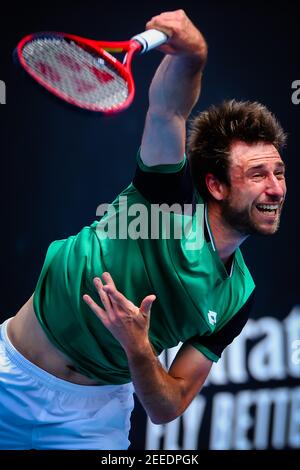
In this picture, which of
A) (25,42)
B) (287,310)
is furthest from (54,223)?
(25,42)

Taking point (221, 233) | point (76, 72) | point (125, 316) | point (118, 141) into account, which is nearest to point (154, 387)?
point (125, 316)

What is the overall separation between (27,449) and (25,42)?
1.39 meters

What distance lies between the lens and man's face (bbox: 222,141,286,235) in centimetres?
255

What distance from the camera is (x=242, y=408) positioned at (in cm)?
399

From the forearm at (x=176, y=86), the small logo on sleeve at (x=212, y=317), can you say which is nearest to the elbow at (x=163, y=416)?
the small logo on sleeve at (x=212, y=317)

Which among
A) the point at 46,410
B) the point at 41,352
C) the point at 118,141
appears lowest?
the point at 46,410

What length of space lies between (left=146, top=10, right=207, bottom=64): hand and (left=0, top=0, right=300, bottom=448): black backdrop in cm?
171

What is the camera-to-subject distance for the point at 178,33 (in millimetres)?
2020

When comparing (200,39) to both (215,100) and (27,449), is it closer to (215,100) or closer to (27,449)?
(27,449)

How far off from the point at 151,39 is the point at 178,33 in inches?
3.1

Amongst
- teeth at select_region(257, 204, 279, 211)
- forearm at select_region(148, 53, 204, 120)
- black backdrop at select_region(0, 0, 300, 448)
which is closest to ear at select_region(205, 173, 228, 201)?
teeth at select_region(257, 204, 279, 211)

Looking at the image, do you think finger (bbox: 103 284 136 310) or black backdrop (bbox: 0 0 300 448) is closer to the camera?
finger (bbox: 103 284 136 310)

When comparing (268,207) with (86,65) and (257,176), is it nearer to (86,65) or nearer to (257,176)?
(257,176)

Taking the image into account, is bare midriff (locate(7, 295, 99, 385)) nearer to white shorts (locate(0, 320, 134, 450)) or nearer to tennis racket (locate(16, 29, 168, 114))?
white shorts (locate(0, 320, 134, 450))
